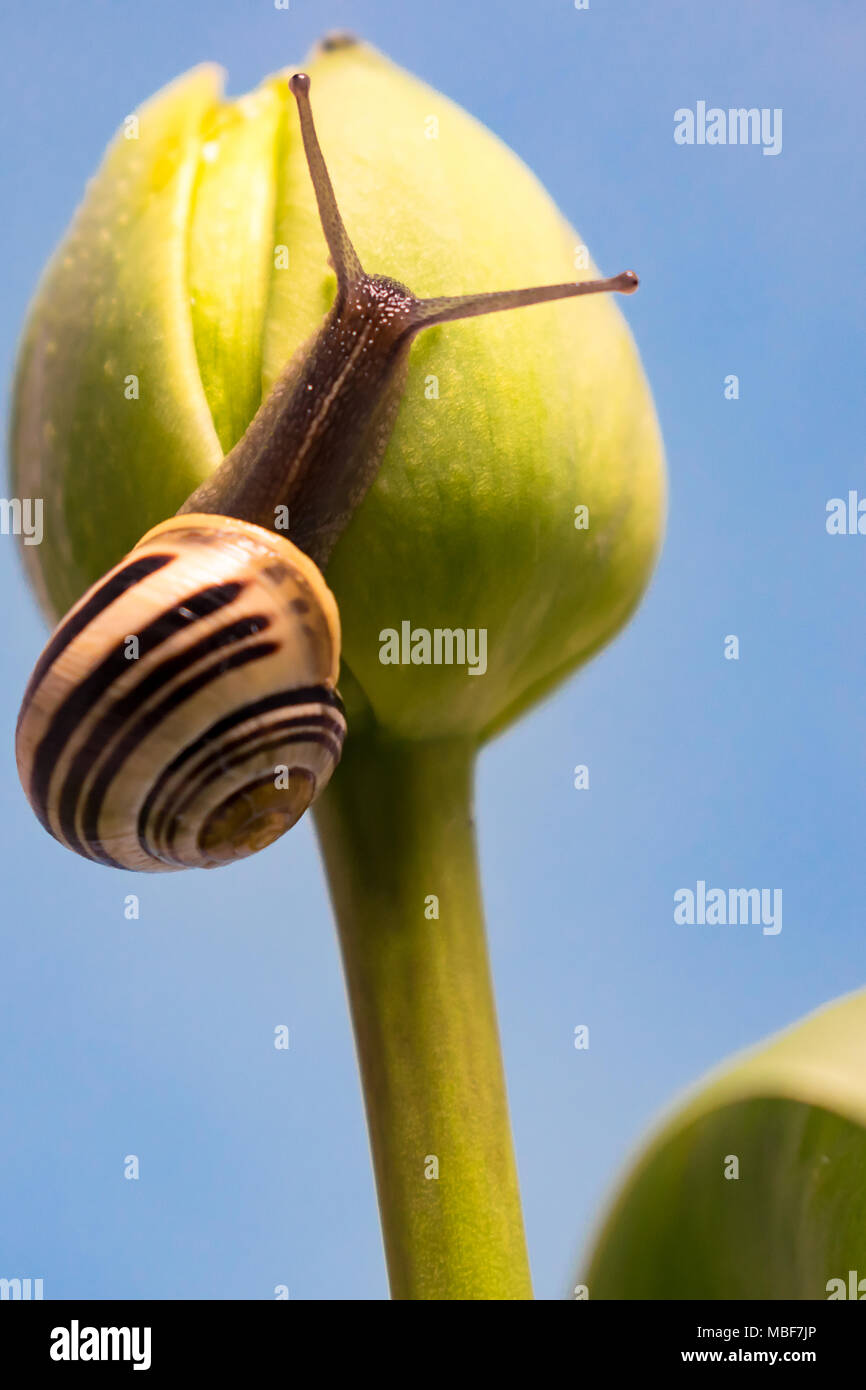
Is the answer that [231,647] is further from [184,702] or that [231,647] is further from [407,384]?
[407,384]

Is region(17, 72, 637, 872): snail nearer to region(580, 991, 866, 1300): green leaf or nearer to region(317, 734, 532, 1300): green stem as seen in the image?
region(317, 734, 532, 1300): green stem

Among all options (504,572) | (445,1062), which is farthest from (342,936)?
(504,572)

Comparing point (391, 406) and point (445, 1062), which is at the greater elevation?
point (391, 406)

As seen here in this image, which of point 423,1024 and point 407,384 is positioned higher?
point 407,384

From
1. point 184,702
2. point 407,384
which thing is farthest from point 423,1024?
point 407,384

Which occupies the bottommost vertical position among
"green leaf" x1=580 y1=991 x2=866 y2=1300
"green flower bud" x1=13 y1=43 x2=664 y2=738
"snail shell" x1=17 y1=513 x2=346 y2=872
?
"green leaf" x1=580 y1=991 x2=866 y2=1300

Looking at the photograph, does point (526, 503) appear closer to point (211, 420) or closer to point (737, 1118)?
point (211, 420)

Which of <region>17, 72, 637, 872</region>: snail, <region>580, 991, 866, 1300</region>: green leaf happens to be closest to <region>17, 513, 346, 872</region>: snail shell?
<region>17, 72, 637, 872</region>: snail
